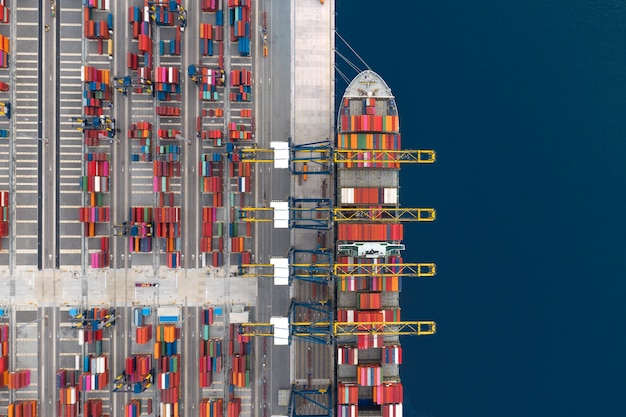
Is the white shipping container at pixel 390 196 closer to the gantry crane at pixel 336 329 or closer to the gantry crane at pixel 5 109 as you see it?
the gantry crane at pixel 336 329

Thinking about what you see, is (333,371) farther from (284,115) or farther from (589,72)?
(589,72)

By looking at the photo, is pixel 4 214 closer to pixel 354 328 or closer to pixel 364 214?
pixel 364 214

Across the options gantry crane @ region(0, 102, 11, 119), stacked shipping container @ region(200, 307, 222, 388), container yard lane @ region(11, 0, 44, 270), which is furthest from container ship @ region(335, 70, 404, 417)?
gantry crane @ region(0, 102, 11, 119)

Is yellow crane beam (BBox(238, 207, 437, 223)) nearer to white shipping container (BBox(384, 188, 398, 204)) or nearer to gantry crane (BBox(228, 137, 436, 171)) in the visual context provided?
white shipping container (BBox(384, 188, 398, 204))

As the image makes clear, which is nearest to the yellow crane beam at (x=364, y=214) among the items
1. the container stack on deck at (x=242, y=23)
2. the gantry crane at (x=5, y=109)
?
the container stack on deck at (x=242, y=23)

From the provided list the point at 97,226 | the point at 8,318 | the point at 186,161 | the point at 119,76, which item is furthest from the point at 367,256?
the point at 8,318

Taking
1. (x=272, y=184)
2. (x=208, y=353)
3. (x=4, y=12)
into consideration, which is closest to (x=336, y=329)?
(x=208, y=353)

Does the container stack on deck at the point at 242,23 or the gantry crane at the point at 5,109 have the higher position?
the container stack on deck at the point at 242,23
